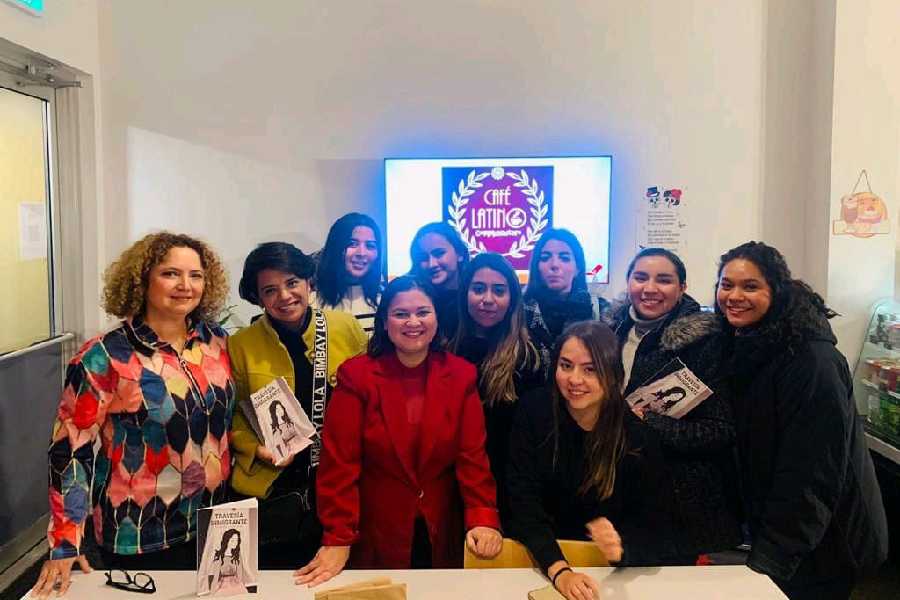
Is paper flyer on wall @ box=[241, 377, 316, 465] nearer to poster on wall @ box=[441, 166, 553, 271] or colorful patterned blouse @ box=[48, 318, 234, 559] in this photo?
colorful patterned blouse @ box=[48, 318, 234, 559]

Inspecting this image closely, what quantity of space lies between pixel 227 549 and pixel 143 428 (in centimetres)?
41

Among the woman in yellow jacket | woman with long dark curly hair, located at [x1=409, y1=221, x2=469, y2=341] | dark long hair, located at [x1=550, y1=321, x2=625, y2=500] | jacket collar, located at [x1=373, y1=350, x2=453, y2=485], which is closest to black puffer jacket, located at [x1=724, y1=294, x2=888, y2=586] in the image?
dark long hair, located at [x1=550, y1=321, x2=625, y2=500]

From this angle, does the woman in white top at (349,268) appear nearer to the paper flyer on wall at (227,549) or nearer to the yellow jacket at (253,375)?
the yellow jacket at (253,375)

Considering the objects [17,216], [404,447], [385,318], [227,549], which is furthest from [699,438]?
[17,216]

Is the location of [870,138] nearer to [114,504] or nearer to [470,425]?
[470,425]

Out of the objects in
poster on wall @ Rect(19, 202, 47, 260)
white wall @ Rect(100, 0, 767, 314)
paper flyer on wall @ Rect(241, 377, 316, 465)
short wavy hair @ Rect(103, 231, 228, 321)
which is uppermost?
white wall @ Rect(100, 0, 767, 314)

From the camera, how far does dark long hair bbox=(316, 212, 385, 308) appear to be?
3066 mm

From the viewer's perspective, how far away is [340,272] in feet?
10.1

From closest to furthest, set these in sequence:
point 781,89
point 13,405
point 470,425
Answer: point 470,425 → point 13,405 → point 781,89

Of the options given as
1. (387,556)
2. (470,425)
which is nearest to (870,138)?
(470,425)

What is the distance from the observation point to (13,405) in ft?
10.4

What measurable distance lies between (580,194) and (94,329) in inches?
111

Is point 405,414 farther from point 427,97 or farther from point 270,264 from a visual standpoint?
point 427,97

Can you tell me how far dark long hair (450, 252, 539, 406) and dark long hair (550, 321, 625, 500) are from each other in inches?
11.1
